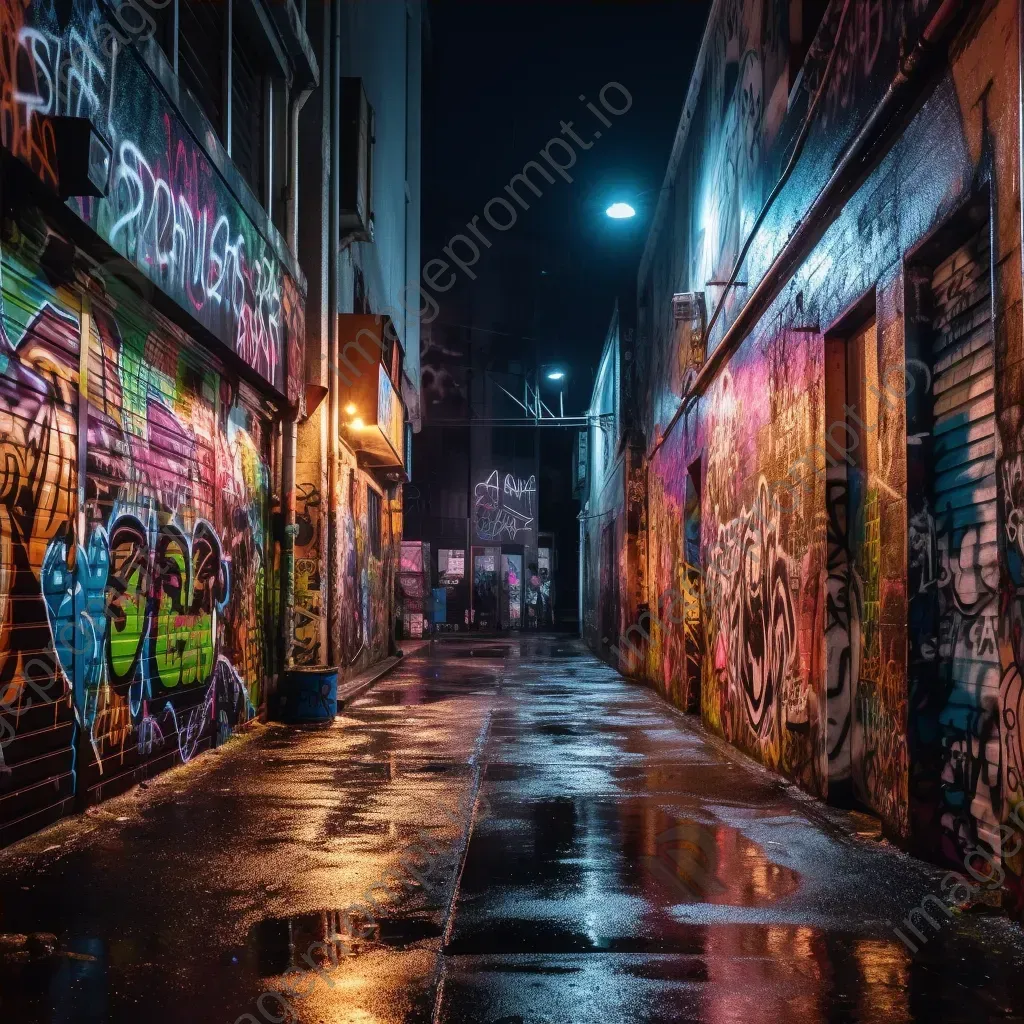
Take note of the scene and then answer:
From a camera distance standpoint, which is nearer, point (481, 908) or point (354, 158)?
point (481, 908)

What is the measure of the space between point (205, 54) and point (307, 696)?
654 cm

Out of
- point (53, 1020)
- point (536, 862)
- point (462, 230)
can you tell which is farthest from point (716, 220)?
point (462, 230)

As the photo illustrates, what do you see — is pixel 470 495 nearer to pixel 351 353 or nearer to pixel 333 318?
pixel 351 353

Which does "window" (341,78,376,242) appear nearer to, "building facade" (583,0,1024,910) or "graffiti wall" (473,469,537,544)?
"building facade" (583,0,1024,910)

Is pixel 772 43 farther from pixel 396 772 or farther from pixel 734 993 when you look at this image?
pixel 734 993

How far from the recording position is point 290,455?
12352mm

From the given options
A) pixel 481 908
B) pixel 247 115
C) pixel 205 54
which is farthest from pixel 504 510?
pixel 481 908

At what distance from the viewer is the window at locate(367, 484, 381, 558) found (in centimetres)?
2030

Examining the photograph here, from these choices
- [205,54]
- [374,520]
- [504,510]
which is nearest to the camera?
[205,54]

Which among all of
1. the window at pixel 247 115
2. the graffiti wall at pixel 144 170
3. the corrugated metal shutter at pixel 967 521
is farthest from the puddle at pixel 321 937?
the window at pixel 247 115

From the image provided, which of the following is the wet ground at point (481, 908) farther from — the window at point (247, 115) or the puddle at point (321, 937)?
the window at point (247, 115)

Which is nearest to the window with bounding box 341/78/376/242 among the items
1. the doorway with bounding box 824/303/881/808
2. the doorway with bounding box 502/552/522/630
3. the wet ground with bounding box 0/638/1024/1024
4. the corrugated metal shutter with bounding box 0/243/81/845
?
the corrugated metal shutter with bounding box 0/243/81/845

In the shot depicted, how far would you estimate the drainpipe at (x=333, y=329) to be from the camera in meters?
13.5

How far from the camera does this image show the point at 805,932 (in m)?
4.19
